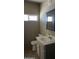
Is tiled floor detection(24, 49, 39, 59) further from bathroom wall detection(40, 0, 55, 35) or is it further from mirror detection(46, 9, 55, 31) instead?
mirror detection(46, 9, 55, 31)

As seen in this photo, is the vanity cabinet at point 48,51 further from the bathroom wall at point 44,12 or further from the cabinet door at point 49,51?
the bathroom wall at point 44,12

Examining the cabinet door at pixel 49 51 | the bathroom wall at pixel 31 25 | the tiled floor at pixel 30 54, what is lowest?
the tiled floor at pixel 30 54

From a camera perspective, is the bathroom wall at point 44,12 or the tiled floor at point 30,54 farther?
the tiled floor at point 30,54

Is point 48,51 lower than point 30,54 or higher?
higher

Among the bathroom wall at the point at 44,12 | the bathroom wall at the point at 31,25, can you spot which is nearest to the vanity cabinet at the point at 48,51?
the bathroom wall at the point at 44,12

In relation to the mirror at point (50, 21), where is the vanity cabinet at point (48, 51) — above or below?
below

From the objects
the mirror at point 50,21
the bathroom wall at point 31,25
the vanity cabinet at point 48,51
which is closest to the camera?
the vanity cabinet at point 48,51

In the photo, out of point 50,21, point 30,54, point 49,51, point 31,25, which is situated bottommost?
point 30,54

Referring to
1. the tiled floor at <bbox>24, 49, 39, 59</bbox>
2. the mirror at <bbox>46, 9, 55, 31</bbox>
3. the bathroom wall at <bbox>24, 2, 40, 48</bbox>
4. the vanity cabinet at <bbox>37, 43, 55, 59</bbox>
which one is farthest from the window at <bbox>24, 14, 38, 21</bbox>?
the vanity cabinet at <bbox>37, 43, 55, 59</bbox>

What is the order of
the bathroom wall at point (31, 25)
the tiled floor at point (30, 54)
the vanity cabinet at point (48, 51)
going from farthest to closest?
1. the bathroom wall at point (31, 25)
2. the tiled floor at point (30, 54)
3. the vanity cabinet at point (48, 51)

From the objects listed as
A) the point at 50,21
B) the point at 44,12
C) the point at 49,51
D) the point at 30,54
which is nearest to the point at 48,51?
the point at 49,51

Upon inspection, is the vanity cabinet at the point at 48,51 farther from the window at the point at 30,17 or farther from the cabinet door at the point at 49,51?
the window at the point at 30,17

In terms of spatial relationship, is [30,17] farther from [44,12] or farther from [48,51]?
[48,51]

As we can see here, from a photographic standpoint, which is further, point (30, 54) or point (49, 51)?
point (30, 54)
